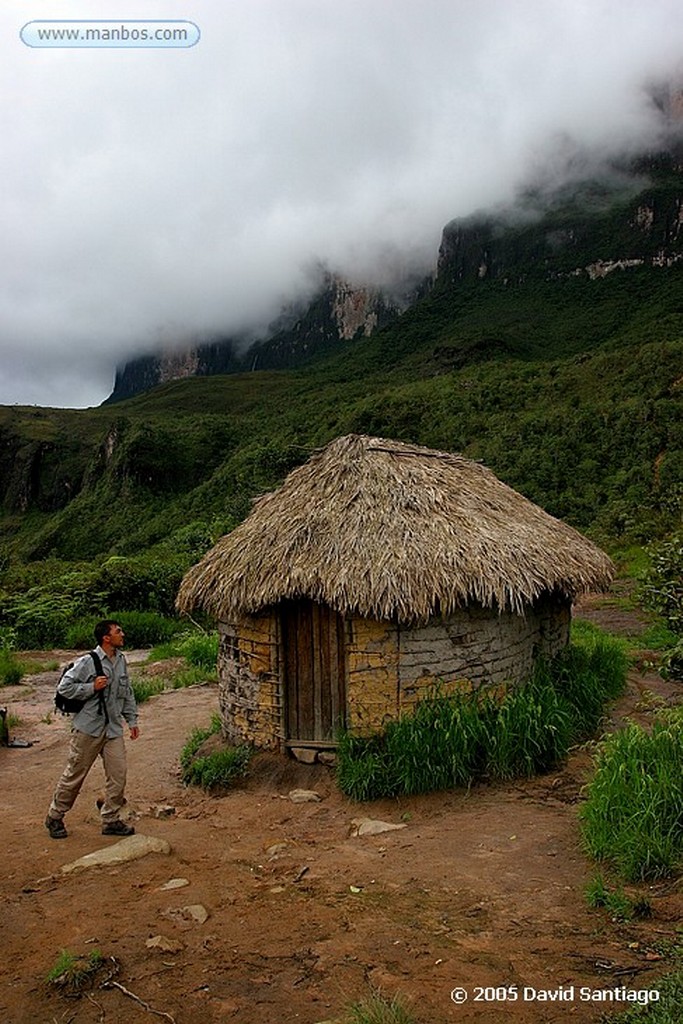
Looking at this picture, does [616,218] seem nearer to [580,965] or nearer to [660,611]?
[660,611]

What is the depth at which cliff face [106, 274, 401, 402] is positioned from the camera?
107625 mm

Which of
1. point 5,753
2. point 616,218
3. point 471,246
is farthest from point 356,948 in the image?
point 471,246

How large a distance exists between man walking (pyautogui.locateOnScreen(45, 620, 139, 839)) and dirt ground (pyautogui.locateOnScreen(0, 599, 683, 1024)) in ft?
0.76

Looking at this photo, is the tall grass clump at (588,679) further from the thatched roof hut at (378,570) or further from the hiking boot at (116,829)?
the hiking boot at (116,829)

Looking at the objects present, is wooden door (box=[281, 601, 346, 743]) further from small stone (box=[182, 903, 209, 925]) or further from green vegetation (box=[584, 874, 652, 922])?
green vegetation (box=[584, 874, 652, 922])

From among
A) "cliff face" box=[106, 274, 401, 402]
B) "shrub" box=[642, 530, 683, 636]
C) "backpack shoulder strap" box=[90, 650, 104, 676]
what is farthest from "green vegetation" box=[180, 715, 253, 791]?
"cliff face" box=[106, 274, 401, 402]

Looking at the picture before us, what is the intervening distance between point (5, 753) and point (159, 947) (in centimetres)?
563

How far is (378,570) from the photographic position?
263 inches

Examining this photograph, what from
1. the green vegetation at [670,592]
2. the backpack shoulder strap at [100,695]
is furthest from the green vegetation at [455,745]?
the backpack shoulder strap at [100,695]

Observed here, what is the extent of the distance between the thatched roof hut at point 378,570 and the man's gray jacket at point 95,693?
1575mm

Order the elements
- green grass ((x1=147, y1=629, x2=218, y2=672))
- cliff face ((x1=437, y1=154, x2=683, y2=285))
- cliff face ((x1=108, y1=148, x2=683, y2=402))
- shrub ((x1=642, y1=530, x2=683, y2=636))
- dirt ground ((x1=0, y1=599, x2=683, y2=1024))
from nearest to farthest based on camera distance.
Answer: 1. dirt ground ((x1=0, y1=599, x2=683, y2=1024))
2. shrub ((x1=642, y1=530, x2=683, y2=636))
3. green grass ((x1=147, y1=629, x2=218, y2=672))
4. cliff face ((x1=437, y1=154, x2=683, y2=285))
5. cliff face ((x1=108, y1=148, x2=683, y2=402))

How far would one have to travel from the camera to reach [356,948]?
398cm

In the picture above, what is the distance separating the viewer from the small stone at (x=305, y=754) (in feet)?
23.5

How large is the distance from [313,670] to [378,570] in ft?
4.25
